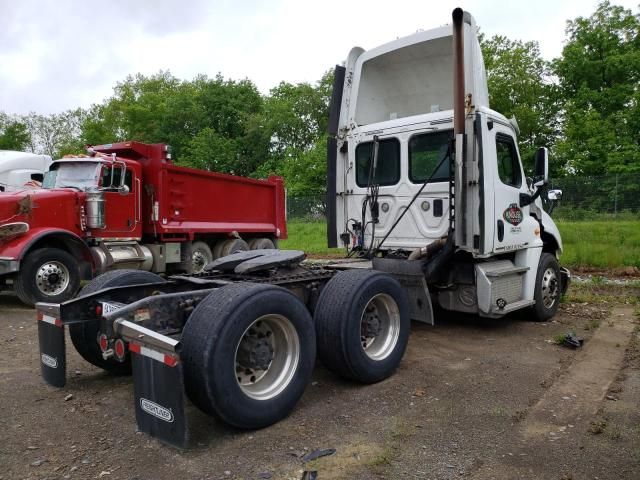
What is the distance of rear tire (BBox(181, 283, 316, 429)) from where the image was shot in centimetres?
322

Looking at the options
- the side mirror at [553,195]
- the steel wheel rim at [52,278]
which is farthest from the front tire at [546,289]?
the steel wheel rim at [52,278]

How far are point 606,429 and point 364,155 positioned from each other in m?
4.38

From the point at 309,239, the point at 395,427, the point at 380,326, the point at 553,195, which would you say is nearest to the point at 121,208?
the point at 380,326

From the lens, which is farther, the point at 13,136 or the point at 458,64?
the point at 13,136

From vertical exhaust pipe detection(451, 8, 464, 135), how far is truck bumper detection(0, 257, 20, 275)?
6466 mm

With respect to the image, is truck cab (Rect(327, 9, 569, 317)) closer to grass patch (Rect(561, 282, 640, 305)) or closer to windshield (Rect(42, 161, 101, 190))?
grass patch (Rect(561, 282, 640, 305))

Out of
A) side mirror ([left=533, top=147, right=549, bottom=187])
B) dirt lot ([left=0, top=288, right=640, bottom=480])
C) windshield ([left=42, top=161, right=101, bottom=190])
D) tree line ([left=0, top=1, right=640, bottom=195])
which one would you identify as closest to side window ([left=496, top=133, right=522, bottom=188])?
side mirror ([left=533, top=147, right=549, bottom=187])

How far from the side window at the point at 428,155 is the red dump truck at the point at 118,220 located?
5595 millimetres

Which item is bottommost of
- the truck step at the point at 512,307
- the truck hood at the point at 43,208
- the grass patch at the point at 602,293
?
the grass patch at the point at 602,293

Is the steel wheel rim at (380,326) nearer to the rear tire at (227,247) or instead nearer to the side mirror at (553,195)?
the side mirror at (553,195)

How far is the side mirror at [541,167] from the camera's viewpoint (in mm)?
6375

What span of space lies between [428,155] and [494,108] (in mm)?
26250

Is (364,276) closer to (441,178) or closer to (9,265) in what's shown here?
(441,178)

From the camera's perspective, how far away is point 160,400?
3137 mm
